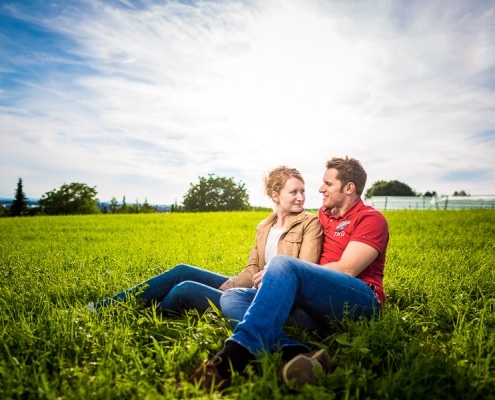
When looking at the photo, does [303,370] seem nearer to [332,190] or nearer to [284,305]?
[284,305]

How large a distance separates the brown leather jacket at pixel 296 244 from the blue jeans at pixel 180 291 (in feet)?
0.84

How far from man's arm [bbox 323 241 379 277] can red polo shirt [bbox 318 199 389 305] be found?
0.05 m

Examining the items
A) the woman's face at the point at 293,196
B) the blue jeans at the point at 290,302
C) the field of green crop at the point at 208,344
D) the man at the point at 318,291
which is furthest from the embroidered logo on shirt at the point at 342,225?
the field of green crop at the point at 208,344

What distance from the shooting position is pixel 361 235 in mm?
3473

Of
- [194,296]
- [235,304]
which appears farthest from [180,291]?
[235,304]

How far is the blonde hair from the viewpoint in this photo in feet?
13.9

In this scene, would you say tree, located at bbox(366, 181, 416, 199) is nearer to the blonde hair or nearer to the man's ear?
the blonde hair

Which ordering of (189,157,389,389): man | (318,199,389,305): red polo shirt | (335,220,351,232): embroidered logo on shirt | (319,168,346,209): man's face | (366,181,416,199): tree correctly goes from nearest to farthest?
(189,157,389,389): man → (318,199,389,305): red polo shirt → (335,220,351,232): embroidered logo on shirt → (319,168,346,209): man's face → (366,181,416,199): tree

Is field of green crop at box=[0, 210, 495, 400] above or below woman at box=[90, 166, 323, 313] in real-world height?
below

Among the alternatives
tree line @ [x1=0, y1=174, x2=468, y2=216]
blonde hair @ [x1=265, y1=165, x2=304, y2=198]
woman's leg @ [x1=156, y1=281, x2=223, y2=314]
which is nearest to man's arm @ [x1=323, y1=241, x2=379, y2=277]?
blonde hair @ [x1=265, y1=165, x2=304, y2=198]

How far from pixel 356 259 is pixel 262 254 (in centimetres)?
129

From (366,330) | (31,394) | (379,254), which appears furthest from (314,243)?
(31,394)

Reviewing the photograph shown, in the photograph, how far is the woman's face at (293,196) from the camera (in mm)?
4172

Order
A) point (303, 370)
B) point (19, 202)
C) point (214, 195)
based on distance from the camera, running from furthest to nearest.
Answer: point (19, 202) → point (214, 195) → point (303, 370)
